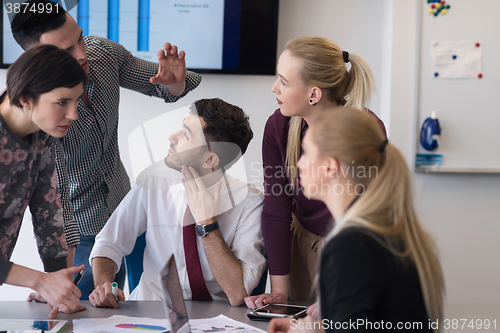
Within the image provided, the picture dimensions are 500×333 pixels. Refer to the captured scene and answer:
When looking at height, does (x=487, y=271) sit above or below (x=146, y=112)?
below

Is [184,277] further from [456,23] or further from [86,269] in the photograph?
[456,23]

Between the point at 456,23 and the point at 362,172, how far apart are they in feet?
5.58

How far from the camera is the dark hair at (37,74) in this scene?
94 cm

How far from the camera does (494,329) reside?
1574 mm

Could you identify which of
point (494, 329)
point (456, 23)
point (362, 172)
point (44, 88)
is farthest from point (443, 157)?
point (44, 88)

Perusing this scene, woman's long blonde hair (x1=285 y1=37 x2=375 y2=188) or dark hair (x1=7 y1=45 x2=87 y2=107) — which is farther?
woman's long blonde hair (x1=285 y1=37 x2=375 y2=188)

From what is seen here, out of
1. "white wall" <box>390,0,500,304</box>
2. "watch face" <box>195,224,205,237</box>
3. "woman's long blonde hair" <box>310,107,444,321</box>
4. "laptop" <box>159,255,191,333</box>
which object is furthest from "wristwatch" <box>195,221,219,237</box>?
"white wall" <box>390,0,500,304</box>

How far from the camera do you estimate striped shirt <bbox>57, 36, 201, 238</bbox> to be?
140cm

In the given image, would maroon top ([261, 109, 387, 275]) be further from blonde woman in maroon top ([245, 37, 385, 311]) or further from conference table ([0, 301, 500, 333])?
conference table ([0, 301, 500, 333])

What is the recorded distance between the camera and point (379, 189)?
696 mm

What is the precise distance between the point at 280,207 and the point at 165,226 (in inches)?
14.1

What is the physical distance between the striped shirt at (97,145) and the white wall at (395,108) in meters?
0.64

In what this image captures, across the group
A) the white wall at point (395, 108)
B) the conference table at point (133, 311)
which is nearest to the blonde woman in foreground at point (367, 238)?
the conference table at point (133, 311)

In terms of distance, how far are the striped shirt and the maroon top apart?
54 cm
